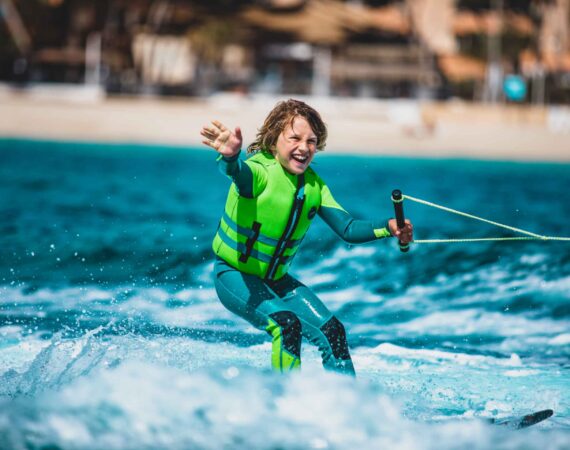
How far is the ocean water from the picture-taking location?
3125 mm

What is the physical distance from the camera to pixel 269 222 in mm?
3660

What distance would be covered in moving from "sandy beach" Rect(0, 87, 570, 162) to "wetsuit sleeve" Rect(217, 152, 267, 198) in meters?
19.4

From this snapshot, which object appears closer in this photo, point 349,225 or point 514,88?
point 349,225

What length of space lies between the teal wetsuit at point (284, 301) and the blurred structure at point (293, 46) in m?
24.8

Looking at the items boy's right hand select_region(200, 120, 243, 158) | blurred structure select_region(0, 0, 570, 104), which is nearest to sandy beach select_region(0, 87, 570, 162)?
blurred structure select_region(0, 0, 570, 104)

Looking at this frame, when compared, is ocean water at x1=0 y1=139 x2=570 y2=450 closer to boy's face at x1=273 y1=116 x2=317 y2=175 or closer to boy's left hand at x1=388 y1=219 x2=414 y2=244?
boy's left hand at x1=388 y1=219 x2=414 y2=244

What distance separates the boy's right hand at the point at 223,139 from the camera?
131 inches

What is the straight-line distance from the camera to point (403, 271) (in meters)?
7.28

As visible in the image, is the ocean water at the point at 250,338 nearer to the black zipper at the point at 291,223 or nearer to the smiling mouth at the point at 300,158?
the black zipper at the point at 291,223

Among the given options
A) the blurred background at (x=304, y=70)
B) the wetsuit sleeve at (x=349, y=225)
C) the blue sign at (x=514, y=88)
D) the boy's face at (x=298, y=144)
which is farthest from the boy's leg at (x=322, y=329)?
the blue sign at (x=514, y=88)

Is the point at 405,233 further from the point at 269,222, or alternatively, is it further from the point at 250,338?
the point at 250,338

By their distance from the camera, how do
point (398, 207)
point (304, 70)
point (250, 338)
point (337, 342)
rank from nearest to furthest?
point (398, 207) < point (337, 342) < point (250, 338) < point (304, 70)

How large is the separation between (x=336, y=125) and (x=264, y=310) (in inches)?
849

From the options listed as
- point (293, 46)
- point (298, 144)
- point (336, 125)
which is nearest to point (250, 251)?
point (298, 144)
